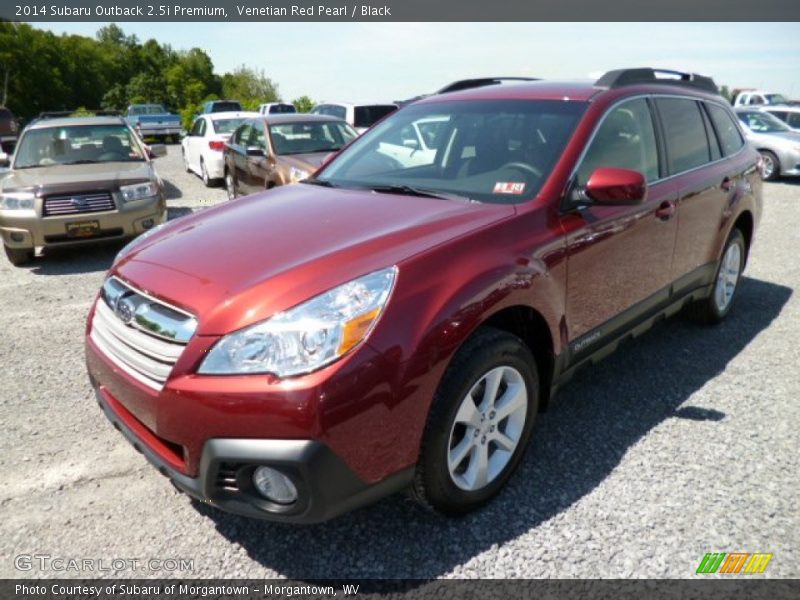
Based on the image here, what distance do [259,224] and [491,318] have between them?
3.74 feet

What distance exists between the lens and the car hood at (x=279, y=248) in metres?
2.02

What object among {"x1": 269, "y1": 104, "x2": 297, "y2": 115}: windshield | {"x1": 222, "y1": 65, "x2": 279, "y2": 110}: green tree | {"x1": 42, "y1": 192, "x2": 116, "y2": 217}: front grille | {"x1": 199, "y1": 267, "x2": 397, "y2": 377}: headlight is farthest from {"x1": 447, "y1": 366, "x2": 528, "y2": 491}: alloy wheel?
{"x1": 222, "y1": 65, "x2": 279, "y2": 110}: green tree

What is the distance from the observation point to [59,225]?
20.2ft

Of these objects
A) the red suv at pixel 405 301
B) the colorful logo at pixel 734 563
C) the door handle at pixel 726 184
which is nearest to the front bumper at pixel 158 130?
the red suv at pixel 405 301

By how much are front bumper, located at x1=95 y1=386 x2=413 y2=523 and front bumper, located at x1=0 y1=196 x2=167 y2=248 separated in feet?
16.6

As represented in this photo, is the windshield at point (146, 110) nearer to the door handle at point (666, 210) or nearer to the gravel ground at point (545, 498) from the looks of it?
the gravel ground at point (545, 498)

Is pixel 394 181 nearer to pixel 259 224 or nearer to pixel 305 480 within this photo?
pixel 259 224

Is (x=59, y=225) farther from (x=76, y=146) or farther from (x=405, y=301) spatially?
(x=405, y=301)

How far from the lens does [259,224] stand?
2666 mm

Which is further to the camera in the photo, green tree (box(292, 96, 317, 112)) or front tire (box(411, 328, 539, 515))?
A: green tree (box(292, 96, 317, 112))

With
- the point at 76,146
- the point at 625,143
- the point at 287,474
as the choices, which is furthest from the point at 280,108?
the point at 287,474

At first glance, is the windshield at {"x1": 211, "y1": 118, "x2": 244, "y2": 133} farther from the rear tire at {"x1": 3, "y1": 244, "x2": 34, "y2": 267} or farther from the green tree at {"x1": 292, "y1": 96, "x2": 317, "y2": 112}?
the green tree at {"x1": 292, "y1": 96, "x2": 317, "y2": 112}

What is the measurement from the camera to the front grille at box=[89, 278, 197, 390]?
206 centimetres

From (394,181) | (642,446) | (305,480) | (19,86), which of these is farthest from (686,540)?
(19,86)
